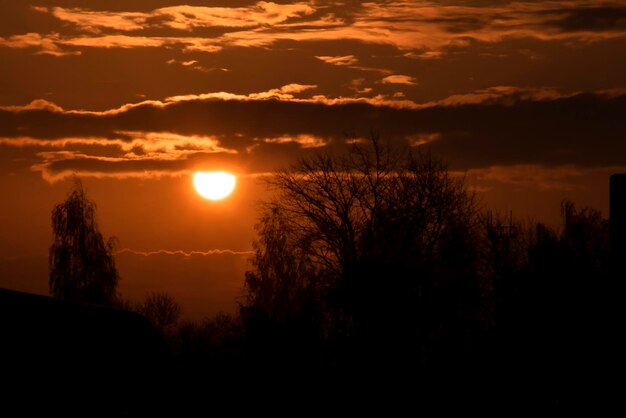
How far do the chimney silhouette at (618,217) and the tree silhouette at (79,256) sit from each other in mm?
44981

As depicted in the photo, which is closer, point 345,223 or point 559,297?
point 559,297

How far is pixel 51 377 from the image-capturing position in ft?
72.5

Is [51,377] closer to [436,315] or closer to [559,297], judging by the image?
[436,315]

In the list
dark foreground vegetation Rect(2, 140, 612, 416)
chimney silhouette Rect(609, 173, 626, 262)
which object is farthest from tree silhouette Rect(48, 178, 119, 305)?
chimney silhouette Rect(609, 173, 626, 262)

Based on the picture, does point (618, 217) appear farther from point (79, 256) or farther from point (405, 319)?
point (79, 256)

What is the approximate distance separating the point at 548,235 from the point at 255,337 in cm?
2551

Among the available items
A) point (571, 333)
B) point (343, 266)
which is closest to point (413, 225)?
point (343, 266)

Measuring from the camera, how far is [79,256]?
67000 millimetres

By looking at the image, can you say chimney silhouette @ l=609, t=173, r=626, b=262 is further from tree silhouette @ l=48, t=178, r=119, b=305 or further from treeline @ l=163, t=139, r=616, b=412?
tree silhouette @ l=48, t=178, r=119, b=305

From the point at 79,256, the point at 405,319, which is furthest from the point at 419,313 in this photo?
the point at 79,256

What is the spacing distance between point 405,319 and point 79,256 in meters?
23.8

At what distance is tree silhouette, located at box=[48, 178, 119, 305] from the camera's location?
66.4 meters

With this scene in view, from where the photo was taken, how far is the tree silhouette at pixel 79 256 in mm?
66438

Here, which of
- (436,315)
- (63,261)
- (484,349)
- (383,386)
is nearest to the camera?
(383,386)
